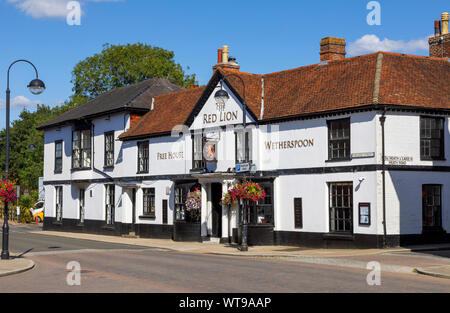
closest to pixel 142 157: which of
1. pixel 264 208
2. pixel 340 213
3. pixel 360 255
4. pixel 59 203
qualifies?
pixel 59 203

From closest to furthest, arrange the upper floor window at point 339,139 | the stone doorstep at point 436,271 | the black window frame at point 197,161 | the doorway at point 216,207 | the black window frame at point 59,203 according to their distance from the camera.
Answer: the stone doorstep at point 436,271
the upper floor window at point 339,139
the doorway at point 216,207
the black window frame at point 197,161
the black window frame at point 59,203

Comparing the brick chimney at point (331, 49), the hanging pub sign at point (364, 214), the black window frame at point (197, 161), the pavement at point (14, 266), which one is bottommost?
the pavement at point (14, 266)

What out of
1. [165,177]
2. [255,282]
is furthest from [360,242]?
[165,177]

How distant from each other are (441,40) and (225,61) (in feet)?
38.1

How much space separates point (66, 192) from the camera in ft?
148

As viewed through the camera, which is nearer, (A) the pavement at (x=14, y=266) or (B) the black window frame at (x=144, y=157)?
(A) the pavement at (x=14, y=266)

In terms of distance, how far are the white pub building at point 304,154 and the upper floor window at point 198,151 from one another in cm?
6

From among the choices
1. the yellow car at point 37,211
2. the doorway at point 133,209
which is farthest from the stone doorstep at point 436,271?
the yellow car at point 37,211

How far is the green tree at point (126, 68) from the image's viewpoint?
2416 inches

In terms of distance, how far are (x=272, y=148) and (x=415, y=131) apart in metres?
6.74

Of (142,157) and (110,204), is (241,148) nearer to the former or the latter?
(142,157)

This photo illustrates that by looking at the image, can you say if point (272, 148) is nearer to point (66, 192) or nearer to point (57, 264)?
point (57, 264)

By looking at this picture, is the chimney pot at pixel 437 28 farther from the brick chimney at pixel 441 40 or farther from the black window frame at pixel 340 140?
the black window frame at pixel 340 140

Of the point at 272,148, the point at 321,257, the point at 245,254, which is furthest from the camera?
the point at 272,148
